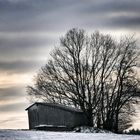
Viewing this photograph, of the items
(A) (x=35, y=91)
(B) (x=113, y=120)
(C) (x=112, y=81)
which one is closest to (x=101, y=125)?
(B) (x=113, y=120)

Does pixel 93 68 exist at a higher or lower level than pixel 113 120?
higher

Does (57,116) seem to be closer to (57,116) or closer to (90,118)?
(57,116)

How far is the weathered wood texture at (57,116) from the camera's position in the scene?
61.7m

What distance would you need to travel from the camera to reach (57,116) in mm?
62281

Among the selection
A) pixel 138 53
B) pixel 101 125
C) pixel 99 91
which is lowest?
pixel 101 125

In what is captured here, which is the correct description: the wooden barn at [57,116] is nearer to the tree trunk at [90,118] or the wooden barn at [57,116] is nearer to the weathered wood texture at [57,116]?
the weathered wood texture at [57,116]

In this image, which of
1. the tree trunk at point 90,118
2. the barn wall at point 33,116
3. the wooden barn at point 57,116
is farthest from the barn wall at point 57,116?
the tree trunk at point 90,118

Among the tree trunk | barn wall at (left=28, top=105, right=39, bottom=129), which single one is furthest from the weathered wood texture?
the tree trunk

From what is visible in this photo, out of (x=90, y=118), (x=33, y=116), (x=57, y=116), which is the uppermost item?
(x=33, y=116)

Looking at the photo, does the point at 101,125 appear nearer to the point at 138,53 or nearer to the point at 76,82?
the point at 76,82

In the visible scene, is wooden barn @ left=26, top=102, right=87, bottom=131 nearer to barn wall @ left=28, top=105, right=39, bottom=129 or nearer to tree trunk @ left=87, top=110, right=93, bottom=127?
barn wall @ left=28, top=105, right=39, bottom=129

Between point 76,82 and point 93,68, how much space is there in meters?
3.00

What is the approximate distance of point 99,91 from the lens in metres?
66.6

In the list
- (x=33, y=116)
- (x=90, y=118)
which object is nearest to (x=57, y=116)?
(x=33, y=116)
